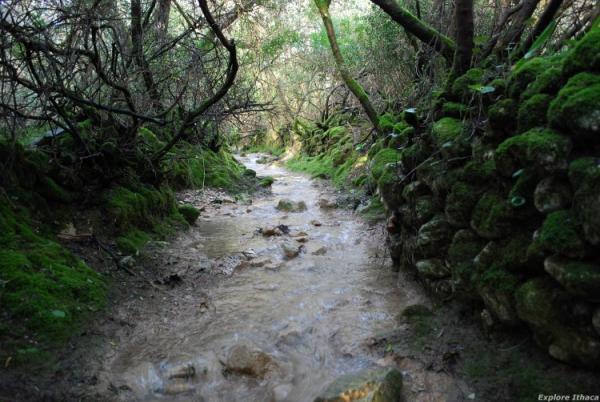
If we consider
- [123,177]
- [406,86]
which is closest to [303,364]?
[123,177]

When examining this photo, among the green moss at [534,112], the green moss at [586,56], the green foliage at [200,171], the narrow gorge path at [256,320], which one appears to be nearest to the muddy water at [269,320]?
the narrow gorge path at [256,320]

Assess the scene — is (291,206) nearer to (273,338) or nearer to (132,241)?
(132,241)

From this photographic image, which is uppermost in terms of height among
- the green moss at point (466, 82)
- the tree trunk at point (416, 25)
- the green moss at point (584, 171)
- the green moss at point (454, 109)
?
the tree trunk at point (416, 25)

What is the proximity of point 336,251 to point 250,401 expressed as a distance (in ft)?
11.4

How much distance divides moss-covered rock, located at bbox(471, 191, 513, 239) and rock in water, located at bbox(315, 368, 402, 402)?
1.30 metres

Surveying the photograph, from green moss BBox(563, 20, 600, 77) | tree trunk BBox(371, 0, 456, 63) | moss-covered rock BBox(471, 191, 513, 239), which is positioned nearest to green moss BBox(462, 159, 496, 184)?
moss-covered rock BBox(471, 191, 513, 239)

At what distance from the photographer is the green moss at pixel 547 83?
2.71m

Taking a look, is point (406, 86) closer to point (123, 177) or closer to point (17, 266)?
point (123, 177)

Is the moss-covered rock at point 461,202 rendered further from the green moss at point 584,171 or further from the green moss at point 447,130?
the green moss at point 584,171

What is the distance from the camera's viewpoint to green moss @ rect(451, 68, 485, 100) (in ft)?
13.5

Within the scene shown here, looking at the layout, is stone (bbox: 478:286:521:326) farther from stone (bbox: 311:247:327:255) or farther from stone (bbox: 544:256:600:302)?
stone (bbox: 311:247:327:255)

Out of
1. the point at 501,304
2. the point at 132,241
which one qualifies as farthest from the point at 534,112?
the point at 132,241

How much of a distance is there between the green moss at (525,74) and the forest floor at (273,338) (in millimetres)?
1861

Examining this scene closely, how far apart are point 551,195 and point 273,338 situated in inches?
103
